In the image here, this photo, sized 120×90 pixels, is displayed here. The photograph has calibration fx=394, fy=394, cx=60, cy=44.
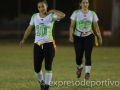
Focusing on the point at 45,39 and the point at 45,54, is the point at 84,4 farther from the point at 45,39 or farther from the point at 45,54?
the point at 45,54

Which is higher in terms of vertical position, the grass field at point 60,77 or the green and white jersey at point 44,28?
the green and white jersey at point 44,28

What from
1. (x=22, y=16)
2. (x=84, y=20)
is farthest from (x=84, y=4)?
(x=22, y=16)

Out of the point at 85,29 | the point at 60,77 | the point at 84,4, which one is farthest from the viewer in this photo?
the point at 60,77

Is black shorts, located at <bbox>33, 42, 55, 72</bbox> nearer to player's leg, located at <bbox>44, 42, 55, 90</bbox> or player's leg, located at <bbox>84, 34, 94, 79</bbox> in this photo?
player's leg, located at <bbox>44, 42, 55, 90</bbox>

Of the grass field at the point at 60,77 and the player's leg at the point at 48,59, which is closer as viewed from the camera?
the player's leg at the point at 48,59

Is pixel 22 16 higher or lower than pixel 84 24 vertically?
A: lower

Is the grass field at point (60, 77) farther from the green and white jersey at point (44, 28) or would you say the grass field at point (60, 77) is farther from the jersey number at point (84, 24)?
the jersey number at point (84, 24)

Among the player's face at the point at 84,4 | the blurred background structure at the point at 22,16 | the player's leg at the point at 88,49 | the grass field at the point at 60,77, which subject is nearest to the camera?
the grass field at the point at 60,77

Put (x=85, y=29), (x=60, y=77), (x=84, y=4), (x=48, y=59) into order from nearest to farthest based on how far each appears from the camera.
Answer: (x=48, y=59)
(x=84, y=4)
(x=85, y=29)
(x=60, y=77)

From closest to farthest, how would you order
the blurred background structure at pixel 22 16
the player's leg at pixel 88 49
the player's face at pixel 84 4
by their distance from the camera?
the player's face at pixel 84 4, the player's leg at pixel 88 49, the blurred background structure at pixel 22 16

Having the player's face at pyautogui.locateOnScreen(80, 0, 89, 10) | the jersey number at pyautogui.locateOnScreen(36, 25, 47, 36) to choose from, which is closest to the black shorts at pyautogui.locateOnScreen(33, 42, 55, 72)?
the jersey number at pyautogui.locateOnScreen(36, 25, 47, 36)

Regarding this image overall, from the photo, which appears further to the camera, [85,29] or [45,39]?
[85,29]

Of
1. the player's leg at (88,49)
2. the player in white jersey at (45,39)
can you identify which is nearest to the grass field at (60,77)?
the player's leg at (88,49)

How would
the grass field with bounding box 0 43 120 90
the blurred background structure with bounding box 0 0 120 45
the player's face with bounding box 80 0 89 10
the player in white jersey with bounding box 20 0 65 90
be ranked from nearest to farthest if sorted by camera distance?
the player in white jersey with bounding box 20 0 65 90 < the grass field with bounding box 0 43 120 90 < the player's face with bounding box 80 0 89 10 < the blurred background structure with bounding box 0 0 120 45
